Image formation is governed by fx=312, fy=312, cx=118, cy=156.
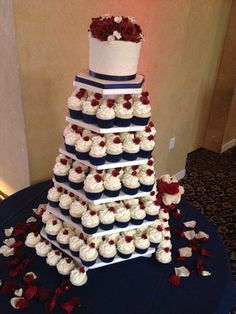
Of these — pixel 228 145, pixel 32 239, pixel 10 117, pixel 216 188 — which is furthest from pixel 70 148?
pixel 228 145

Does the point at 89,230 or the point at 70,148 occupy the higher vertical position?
the point at 70,148

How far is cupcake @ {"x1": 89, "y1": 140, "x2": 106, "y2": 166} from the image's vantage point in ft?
3.58

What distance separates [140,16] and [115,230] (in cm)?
144

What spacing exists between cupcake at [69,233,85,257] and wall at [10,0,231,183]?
719mm

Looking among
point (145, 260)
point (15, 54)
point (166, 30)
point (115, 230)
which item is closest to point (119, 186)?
point (115, 230)

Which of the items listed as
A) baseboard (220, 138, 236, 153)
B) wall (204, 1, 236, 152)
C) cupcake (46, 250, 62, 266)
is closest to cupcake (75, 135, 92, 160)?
cupcake (46, 250, 62, 266)

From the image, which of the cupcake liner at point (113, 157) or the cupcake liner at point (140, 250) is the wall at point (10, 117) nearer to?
the cupcake liner at point (113, 157)

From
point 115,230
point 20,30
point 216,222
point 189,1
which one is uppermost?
point 189,1

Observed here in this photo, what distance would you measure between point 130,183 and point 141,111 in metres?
0.27

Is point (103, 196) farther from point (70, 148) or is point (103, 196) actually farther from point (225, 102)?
point (225, 102)

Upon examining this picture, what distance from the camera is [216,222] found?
2.65 meters

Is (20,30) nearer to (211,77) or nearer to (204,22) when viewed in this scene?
(204,22)

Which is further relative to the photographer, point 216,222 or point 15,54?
point 216,222

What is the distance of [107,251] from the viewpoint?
1191mm
